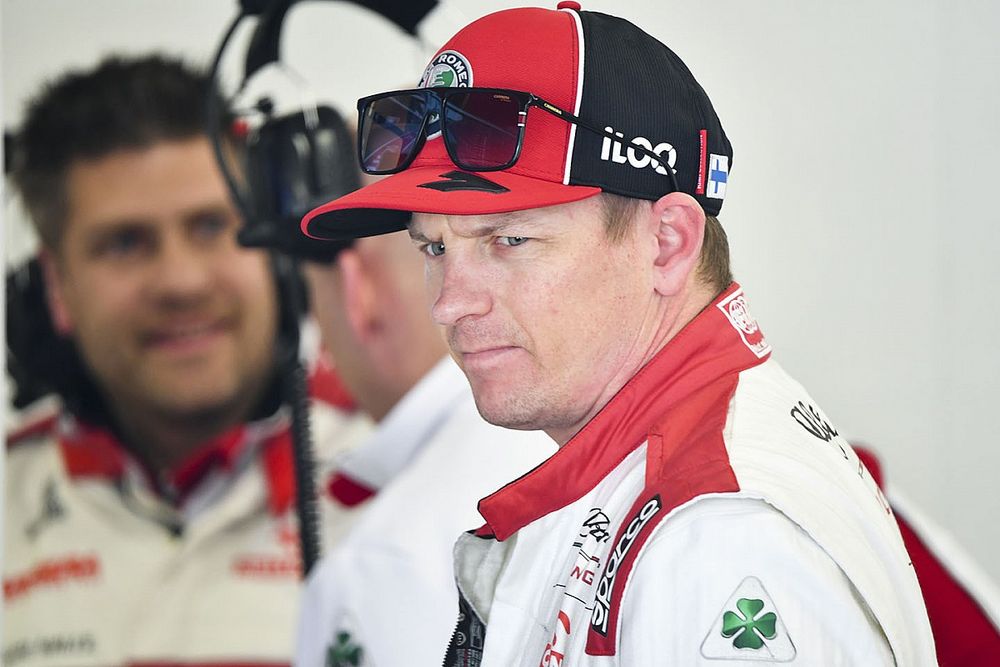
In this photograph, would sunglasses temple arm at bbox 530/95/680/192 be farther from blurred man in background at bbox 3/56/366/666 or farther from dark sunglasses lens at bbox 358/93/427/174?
blurred man in background at bbox 3/56/366/666

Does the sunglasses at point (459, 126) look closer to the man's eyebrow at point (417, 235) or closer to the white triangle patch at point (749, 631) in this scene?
the man's eyebrow at point (417, 235)

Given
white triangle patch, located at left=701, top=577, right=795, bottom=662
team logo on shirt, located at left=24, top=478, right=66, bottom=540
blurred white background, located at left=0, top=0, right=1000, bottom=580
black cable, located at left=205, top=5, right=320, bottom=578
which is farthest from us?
team logo on shirt, located at left=24, top=478, right=66, bottom=540

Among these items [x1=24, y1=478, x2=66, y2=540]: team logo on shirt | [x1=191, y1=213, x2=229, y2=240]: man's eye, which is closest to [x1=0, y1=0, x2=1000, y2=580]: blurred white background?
[x1=191, y1=213, x2=229, y2=240]: man's eye

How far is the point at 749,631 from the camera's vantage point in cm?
60

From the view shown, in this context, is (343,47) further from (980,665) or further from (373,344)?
(980,665)

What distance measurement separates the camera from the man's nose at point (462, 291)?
2.66 ft

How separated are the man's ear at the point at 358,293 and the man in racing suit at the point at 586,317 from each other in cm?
62

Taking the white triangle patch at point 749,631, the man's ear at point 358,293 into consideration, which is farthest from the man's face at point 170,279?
the white triangle patch at point 749,631

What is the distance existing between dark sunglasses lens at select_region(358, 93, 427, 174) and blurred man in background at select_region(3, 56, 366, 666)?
0.99 metres

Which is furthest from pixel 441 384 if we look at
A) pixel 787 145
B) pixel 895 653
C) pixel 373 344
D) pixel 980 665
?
pixel 895 653

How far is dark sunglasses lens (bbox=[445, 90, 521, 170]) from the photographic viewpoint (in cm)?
78

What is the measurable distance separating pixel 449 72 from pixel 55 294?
4.30ft

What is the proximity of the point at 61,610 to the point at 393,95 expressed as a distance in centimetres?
136

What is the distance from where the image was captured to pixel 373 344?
1.50 metres
